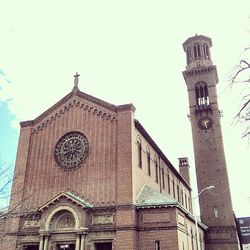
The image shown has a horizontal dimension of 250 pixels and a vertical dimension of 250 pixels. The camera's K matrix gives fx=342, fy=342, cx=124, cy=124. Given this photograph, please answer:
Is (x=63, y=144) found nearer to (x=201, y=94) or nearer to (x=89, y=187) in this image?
(x=89, y=187)

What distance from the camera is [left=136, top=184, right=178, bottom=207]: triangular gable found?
2534cm

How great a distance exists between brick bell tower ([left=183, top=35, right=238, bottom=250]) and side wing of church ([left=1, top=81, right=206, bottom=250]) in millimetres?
14912

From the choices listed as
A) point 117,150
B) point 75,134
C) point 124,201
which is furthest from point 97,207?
point 75,134

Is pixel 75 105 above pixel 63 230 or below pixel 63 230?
above

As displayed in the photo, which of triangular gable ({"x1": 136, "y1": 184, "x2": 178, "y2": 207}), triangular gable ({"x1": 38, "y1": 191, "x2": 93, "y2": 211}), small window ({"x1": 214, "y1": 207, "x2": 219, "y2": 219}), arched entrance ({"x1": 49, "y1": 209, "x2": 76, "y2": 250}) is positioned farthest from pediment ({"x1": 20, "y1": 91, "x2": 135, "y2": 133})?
small window ({"x1": 214, "y1": 207, "x2": 219, "y2": 219})

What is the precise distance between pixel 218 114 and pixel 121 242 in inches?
1258

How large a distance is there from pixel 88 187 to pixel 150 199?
5031 mm

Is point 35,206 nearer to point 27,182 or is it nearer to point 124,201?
point 27,182

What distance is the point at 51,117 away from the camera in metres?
31.8

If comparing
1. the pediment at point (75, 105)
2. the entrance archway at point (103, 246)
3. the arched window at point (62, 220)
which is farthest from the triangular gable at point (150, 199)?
the pediment at point (75, 105)

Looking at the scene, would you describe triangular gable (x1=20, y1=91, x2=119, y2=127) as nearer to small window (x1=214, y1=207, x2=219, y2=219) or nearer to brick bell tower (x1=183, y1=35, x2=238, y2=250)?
brick bell tower (x1=183, y1=35, x2=238, y2=250)

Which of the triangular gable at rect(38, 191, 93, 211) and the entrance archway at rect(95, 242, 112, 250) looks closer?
the entrance archway at rect(95, 242, 112, 250)

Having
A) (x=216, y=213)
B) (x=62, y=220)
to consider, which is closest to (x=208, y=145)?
(x=216, y=213)

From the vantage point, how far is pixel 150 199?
26.8 m
